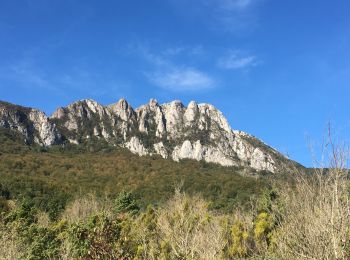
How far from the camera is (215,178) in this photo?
87688mm

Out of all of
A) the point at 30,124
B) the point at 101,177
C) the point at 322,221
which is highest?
the point at 30,124

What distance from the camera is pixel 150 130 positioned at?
135 metres

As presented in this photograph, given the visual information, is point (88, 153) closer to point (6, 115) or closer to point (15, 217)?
point (6, 115)

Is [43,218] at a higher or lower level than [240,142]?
lower

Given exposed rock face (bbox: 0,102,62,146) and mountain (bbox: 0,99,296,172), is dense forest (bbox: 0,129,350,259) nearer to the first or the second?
mountain (bbox: 0,99,296,172)

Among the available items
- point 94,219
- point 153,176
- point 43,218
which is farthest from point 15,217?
point 153,176

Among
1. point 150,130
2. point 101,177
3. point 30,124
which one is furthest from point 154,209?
point 150,130

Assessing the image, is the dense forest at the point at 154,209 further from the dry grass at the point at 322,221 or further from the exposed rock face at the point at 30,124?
the exposed rock face at the point at 30,124

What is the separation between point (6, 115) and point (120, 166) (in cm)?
4573

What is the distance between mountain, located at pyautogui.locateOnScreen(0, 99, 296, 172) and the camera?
120 metres

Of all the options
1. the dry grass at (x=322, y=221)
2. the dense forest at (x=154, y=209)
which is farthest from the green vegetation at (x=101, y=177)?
the dry grass at (x=322, y=221)

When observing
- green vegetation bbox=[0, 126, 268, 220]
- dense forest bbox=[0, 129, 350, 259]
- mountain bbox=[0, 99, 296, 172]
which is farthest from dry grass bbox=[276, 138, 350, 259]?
mountain bbox=[0, 99, 296, 172]

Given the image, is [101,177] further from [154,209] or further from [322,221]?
[322,221]

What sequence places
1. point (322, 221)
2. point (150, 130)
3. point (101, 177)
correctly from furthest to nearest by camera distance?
point (150, 130) → point (101, 177) → point (322, 221)
